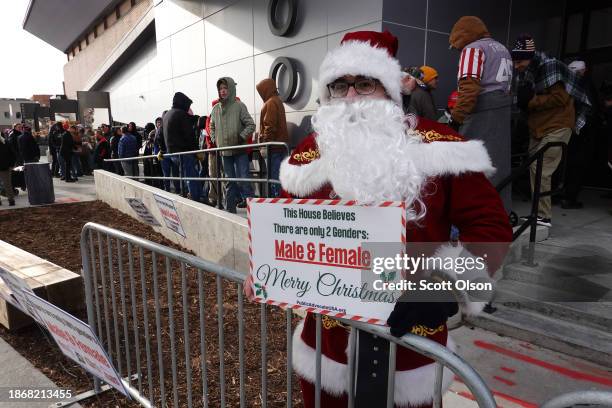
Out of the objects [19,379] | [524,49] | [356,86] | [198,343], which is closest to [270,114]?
[524,49]

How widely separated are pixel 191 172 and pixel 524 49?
544 cm

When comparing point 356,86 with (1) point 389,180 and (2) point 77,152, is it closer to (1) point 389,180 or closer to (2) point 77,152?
(1) point 389,180

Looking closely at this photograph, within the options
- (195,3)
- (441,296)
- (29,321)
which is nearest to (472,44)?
(441,296)

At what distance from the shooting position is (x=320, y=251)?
136cm

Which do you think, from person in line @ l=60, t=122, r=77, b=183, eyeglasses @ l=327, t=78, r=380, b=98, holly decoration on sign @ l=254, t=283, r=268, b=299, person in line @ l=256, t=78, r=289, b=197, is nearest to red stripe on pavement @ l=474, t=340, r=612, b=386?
holly decoration on sign @ l=254, t=283, r=268, b=299

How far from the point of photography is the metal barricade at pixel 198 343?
1476 mm

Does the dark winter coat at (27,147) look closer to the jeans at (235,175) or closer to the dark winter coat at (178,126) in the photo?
the dark winter coat at (178,126)

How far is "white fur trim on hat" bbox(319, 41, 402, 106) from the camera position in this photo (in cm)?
151

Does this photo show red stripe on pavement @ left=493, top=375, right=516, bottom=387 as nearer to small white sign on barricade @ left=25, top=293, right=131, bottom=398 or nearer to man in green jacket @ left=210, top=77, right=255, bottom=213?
small white sign on barricade @ left=25, top=293, right=131, bottom=398

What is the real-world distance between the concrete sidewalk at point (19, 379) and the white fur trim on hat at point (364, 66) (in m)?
2.74

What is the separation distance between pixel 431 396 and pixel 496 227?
658 millimetres

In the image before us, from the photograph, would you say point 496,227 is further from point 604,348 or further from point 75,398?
point 75,398

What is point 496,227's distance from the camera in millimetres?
1312

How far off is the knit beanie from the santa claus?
3.27m
